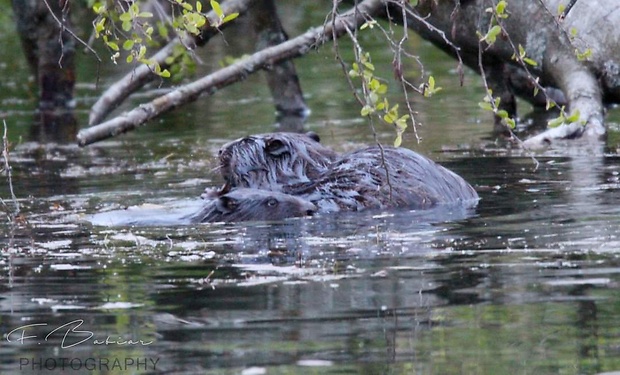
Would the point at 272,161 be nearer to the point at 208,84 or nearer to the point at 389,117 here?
the point at 389,117

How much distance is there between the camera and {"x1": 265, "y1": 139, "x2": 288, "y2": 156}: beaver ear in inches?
317

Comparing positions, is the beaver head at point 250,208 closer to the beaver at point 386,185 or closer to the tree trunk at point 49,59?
the beaver at point 386,185

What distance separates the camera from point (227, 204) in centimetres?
733

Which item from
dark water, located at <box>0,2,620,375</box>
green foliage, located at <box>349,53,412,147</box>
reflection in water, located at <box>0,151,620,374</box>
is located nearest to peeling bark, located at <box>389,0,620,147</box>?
dark water, located at <box>0,2,620,375</box>

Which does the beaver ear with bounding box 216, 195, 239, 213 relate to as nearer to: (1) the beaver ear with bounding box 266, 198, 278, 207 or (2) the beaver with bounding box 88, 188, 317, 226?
(2) the beaver with bounding box 88, 188, 317, 226

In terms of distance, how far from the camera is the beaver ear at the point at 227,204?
24.0 ft

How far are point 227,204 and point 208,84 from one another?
3710 mm

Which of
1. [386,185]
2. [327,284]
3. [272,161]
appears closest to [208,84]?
[272,161]

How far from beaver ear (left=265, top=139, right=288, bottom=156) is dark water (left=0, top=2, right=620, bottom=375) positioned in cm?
73

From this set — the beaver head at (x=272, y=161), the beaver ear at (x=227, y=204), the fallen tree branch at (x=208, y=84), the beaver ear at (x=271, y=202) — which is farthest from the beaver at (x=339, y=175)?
the fallen tree branch at (x=208, y=84)

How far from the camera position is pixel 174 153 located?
11586 mm

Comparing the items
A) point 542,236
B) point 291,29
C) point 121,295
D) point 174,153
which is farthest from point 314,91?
point 121,295

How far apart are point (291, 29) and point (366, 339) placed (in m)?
21.0

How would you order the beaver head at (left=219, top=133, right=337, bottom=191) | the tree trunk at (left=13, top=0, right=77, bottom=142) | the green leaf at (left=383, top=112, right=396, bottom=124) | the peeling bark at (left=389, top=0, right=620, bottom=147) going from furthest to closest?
the tree trunk at (left=13, top=0, right=77, bottom=142) → the peeling bark at (left=389, top=0, right=620, bottom=147) → the beaver head at (left=219, top=133, right=337, bottom=191) → the green leaf at (left=383, top=112, right=396, bottom=124)
